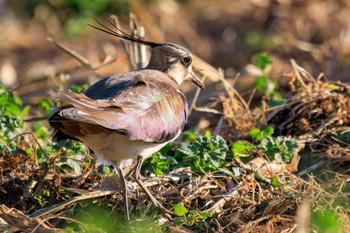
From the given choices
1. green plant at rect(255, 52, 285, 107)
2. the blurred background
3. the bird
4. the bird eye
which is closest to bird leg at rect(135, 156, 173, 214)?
the bird

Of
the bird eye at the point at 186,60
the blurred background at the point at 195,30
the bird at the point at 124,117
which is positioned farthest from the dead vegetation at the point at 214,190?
the blurred background at the point at 195,30

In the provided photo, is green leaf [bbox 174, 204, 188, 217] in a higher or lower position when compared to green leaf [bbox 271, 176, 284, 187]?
higher

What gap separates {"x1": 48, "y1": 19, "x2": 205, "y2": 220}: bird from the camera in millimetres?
4465

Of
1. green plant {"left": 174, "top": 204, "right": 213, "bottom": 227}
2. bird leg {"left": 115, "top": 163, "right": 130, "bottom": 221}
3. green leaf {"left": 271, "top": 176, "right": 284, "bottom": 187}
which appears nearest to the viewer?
green plant {"left": 174, "top": 204, "right": 213, "bottom": 227}

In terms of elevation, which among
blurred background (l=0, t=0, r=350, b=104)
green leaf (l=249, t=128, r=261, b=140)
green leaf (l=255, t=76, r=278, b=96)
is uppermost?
green leaf (l=249, t=128, r=261, b=140)

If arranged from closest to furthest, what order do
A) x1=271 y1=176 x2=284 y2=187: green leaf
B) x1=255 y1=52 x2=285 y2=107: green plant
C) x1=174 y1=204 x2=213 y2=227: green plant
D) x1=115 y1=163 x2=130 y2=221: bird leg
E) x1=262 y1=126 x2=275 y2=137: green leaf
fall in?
x1=174 y1=204 x2=213 y2=227: green plant < x1=115 y1=163 x2=130 y2=221: bird leg < x1=271 y1=176 x2=284 y2=187: green leaf < x1=262 y1=126 x2=275 y2=137: green leaf < x1=255 y1=52 x2=285 y2=107: green plant

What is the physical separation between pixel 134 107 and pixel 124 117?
0.15 meters

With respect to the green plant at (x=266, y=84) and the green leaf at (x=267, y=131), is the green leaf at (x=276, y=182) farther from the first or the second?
the green plant at (x=266, y=84)

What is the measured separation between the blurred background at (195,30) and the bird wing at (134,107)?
4.36 metres

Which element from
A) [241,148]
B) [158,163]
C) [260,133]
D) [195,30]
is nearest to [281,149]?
[241,148]

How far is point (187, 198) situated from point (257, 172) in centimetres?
53

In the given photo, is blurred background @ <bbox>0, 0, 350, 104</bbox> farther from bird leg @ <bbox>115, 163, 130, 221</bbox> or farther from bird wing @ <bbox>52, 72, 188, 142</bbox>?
bird leg @ <bbox>115, 163, 130, 221</bbox>

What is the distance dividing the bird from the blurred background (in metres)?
A: 4.40

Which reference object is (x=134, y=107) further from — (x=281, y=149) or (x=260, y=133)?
(x=260, y=133)
